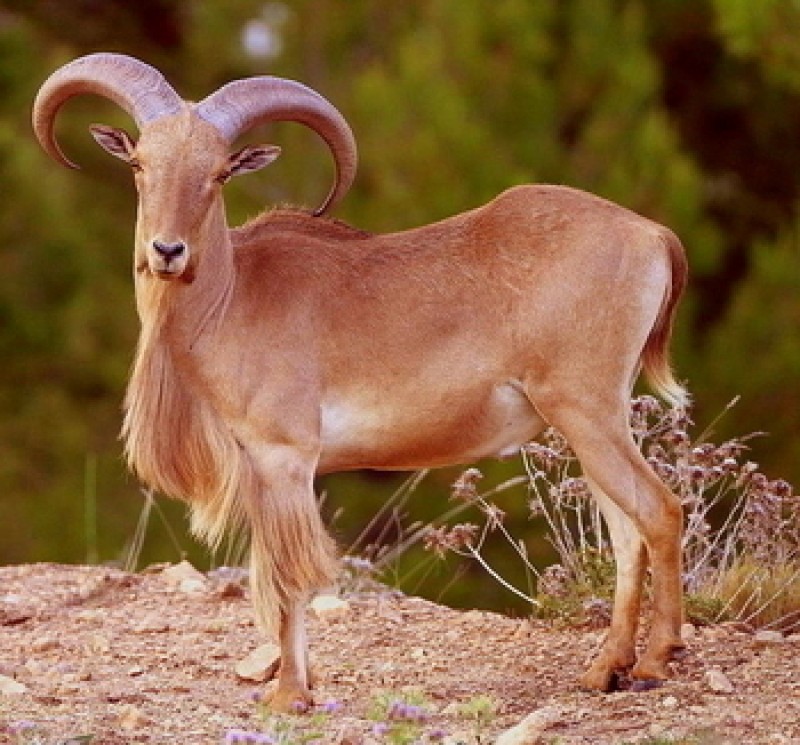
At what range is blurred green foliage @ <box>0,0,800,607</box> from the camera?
16922mm

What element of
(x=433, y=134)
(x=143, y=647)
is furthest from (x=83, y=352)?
(x=143, y=647)

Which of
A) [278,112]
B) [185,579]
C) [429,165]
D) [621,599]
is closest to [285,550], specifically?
[621,599]

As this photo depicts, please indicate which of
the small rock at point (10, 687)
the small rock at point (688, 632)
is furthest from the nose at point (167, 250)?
the small rock at point (688, 632)

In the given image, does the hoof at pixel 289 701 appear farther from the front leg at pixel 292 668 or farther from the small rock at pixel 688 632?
the small rock at pixel 688 632

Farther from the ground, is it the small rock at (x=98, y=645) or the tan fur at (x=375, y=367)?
the tan fur at (x=375, y=367)

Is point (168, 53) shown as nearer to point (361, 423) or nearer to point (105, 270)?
point (105, 270)

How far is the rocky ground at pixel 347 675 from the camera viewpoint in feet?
23.1

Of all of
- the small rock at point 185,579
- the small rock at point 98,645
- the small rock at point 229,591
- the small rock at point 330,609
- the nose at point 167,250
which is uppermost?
the nose at point 167,250

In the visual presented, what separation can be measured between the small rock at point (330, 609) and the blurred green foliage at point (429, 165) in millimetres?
4043

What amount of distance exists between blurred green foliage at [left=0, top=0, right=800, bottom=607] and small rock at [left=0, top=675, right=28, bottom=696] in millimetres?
5172

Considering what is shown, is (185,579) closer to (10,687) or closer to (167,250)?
(10,687)

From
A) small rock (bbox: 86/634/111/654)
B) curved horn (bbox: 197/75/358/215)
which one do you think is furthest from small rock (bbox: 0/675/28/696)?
curved horn (bbox: 197/75/358/215)

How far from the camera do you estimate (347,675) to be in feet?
27.7

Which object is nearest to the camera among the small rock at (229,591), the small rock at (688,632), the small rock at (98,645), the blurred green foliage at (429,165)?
the small rock at (688,632)
